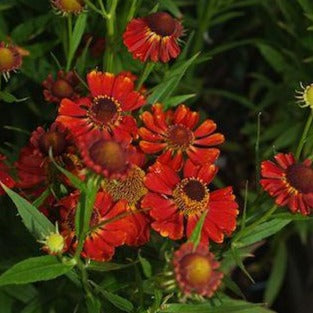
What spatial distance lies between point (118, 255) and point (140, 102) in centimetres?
27

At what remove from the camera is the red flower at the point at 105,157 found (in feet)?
2.71

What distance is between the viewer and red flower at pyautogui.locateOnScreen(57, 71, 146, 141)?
1.08 meters

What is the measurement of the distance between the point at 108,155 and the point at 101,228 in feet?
0.82

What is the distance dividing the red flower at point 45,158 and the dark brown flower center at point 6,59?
0.13 m

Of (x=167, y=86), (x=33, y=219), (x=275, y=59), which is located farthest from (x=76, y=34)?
(x=275, y=59)

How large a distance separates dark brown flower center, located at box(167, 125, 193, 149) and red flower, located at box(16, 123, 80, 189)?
159 mm

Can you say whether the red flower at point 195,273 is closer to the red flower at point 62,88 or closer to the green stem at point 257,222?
the green stem at point 257,222

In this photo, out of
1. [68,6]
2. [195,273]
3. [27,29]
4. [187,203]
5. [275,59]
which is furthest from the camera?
[275,59]

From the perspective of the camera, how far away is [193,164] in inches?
44.2

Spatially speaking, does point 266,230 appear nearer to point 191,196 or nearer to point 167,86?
point 191,196

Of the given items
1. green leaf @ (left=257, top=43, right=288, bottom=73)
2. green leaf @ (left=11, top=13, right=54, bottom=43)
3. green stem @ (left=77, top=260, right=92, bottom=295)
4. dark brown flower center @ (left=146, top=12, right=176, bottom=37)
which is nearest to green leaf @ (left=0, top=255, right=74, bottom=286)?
green stem @ (left=77, top=260, right=92, bottom=295)

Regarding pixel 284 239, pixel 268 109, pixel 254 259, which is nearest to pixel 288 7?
pixel 268 109

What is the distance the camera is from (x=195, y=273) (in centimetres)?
83

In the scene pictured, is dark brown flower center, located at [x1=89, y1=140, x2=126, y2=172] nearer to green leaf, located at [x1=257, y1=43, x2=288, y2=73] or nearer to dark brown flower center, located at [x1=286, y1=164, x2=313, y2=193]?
dark brown flower center, located at [x1=286, y1=164, x2=313, y2=193]
